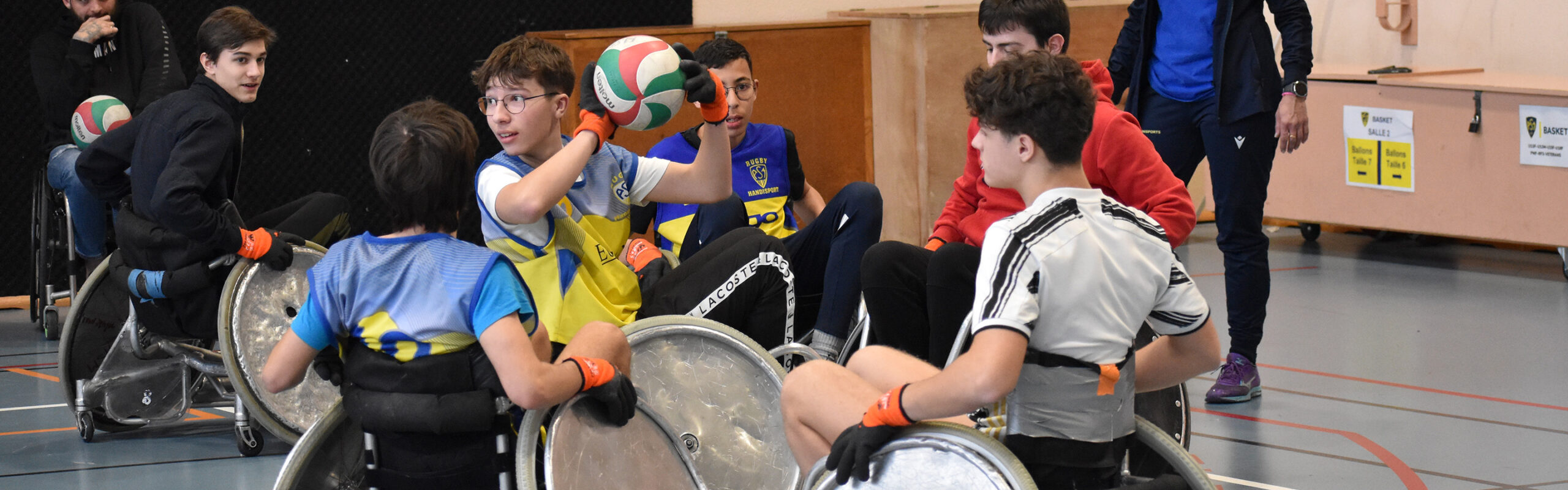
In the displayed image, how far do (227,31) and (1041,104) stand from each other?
2736 millimetres

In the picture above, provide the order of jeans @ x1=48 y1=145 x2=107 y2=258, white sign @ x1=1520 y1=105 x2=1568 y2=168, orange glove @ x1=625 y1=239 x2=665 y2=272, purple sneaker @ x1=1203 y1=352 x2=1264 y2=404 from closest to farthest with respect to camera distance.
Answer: orange glove @ x1=625 y1=239 x2=665 y2=272, purple sneaker @ x1=1203 y1=352 x2=1264 y2=404, jeans @ x1=48 y1=145 x2=107 y2=258, white sign @ x1=1520 y1=105 x2=1568 y2=168

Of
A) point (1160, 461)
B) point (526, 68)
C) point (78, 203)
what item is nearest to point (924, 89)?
point (78, 203)

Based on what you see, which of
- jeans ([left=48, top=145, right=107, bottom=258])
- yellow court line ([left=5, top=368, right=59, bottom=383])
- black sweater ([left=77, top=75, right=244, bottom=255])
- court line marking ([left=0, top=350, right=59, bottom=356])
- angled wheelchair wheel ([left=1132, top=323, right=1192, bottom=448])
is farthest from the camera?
court line marking ([left=0, top=350, right=59, bottom=356])

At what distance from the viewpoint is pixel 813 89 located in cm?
725

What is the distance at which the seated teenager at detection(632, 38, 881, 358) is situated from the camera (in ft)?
12.6

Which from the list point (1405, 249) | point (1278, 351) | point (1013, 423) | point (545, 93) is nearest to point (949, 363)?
point (1013, 423)

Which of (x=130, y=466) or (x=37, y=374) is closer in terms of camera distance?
(x=130, y=466)

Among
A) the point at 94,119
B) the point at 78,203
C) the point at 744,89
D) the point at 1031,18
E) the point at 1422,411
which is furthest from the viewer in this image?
the point at 78,203

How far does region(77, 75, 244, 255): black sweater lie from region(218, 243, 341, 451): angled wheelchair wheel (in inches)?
5.6

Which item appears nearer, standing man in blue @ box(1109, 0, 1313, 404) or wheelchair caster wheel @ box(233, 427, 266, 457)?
wheelchair caster wheel @ box(233, 427, 266, 457)

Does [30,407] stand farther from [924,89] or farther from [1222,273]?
[1222,273]

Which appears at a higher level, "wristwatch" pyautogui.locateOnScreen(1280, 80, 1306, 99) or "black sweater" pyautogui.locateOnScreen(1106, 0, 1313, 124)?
"black sweater" pyautogui.locateOnScreen(1106, 0, 1313, 124)

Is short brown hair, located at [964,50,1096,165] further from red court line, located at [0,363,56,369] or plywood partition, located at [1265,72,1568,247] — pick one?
plywood partition, located at [1265,72,1568,247]

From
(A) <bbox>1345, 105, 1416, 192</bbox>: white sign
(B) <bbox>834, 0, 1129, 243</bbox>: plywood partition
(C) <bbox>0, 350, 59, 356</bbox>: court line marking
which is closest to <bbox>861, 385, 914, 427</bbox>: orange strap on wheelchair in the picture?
(C) <bbox>0, 350, 59, 356</bbox>: court line marking
